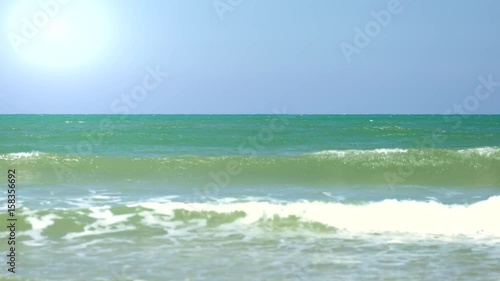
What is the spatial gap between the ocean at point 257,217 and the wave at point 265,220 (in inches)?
1.2

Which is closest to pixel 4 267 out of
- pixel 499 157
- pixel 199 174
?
pixel 199 174

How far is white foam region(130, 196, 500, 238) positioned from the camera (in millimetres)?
8789

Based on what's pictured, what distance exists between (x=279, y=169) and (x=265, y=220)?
7.68 m

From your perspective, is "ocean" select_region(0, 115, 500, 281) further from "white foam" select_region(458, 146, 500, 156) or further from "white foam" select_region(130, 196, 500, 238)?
"white foam" select_region(458, 146, 500, 156)

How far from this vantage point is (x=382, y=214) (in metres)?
9.79

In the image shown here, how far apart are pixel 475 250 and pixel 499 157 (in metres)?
13.2

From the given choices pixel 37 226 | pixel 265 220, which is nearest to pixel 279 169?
pixel 265 220

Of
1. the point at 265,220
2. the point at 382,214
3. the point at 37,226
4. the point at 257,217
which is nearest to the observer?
the point at 37,226

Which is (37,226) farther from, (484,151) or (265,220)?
(484,151)

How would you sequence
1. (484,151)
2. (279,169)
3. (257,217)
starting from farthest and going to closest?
(484,151) < (279,169) < (257,217)

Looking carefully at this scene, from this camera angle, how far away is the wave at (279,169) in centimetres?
1527

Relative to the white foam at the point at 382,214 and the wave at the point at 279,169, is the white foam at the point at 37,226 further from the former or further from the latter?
the wave at the point at 279,169

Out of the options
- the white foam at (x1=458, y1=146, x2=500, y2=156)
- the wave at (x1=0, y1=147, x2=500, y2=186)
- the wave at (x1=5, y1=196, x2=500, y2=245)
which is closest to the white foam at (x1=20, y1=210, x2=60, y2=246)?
the wave at (x1=5, y1=196, x2=500, y2=245)

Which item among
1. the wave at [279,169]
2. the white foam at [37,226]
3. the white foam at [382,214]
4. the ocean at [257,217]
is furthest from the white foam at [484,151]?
the white foam at [37,226]
